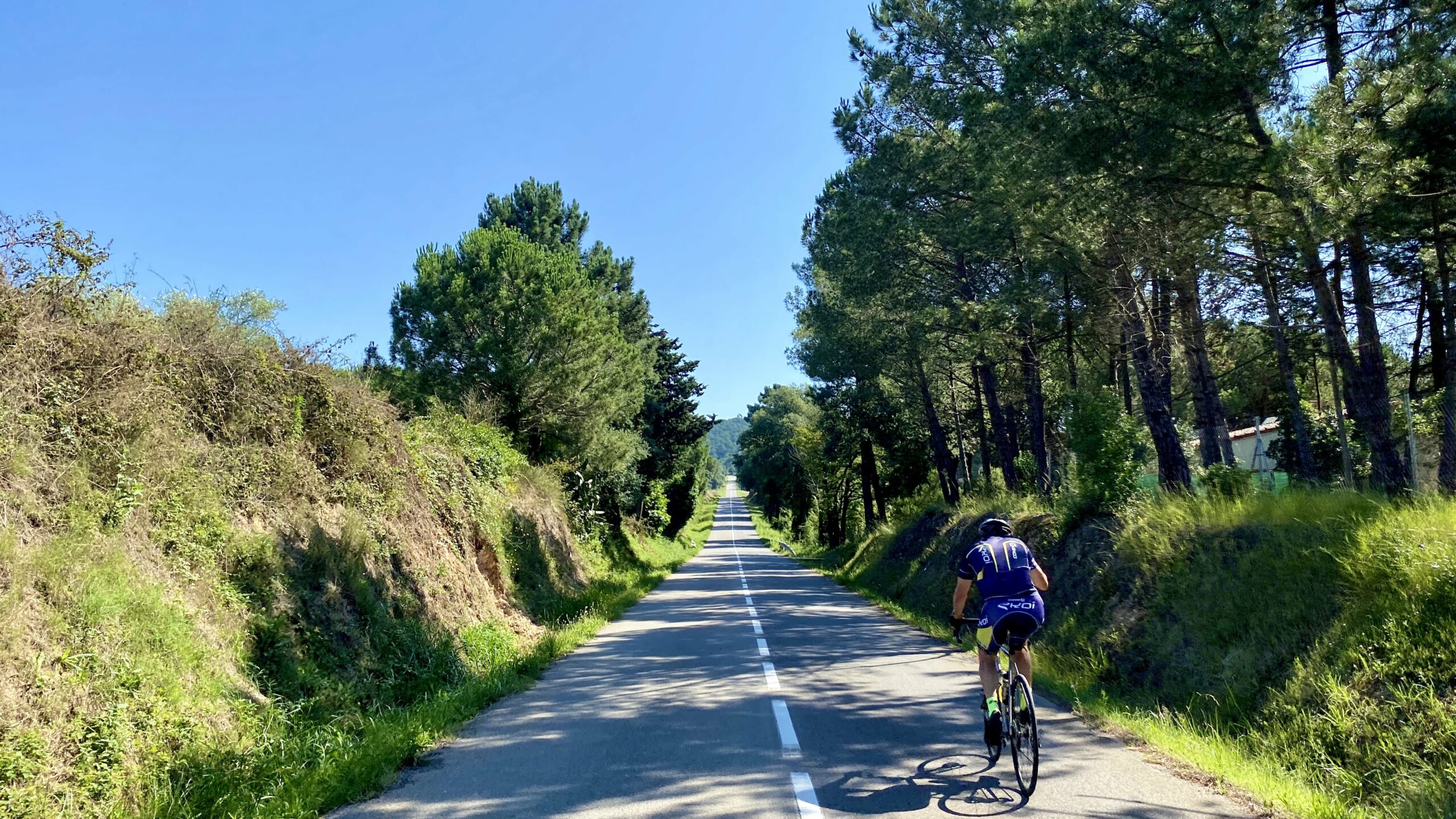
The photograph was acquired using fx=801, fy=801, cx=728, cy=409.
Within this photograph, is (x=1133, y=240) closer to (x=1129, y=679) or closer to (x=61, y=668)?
(x=1129, y=679)

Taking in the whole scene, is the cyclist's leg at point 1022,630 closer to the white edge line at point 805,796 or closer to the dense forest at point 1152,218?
the white edge line at point 805,796

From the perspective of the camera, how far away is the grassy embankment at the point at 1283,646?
16.9ft

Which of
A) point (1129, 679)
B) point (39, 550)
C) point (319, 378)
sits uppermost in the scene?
point (319, 378)

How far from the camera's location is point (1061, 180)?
35.6ft

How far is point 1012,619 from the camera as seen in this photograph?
564 centimetres

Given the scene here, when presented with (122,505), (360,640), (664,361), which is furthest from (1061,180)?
(664,361)

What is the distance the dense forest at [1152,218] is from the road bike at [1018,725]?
239 inches

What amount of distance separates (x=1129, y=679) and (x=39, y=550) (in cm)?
965

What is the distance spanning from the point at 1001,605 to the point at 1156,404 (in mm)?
8704

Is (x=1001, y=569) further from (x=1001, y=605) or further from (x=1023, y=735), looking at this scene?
(x=1023, y=735)

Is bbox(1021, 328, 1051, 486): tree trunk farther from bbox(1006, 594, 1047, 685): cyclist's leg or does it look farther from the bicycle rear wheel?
the bicycle rear wheel

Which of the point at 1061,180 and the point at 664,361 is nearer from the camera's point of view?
the point at 1061,180

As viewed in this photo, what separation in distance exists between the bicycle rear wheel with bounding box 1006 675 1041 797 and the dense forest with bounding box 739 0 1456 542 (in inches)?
245

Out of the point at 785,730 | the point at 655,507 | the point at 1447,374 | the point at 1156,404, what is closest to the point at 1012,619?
the point at 785,730
